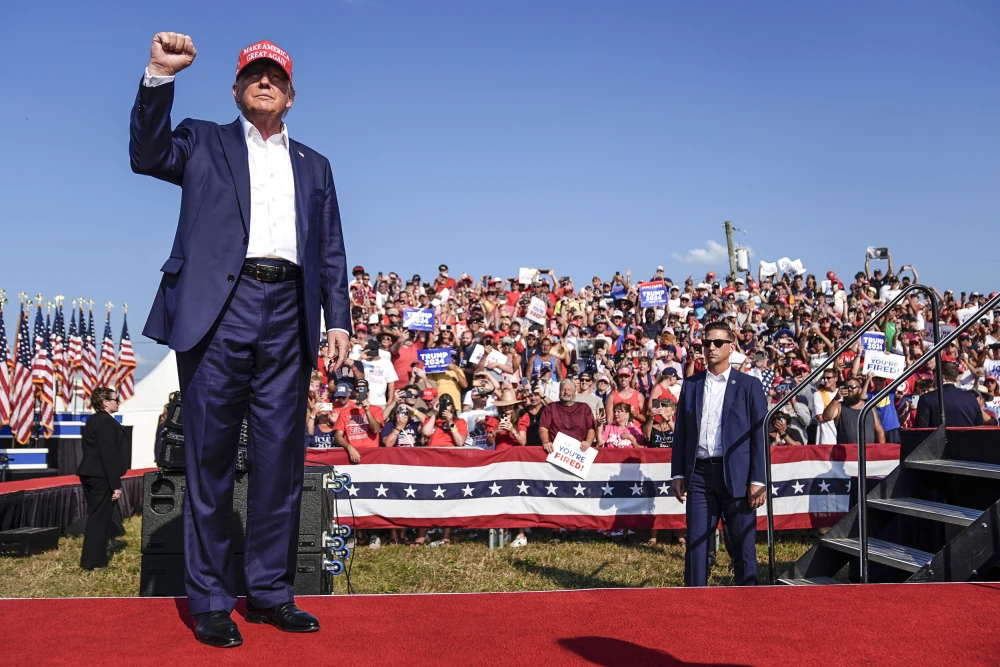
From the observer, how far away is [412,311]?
1451cm

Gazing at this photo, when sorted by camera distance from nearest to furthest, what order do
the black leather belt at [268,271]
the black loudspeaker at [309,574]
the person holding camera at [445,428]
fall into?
the black leather belt at [268,271], the black loudspeaker at [309,574], the person holding camera at [445,428]

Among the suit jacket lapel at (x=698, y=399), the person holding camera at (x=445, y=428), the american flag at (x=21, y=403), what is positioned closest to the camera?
the suit jacket lapel at (x=698, y=399)

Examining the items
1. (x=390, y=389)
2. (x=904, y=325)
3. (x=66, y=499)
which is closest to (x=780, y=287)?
(x=904, y=325)

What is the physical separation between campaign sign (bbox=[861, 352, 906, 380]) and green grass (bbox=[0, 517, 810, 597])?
3.01 meters

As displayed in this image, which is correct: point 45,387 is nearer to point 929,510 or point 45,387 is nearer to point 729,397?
point 729,397

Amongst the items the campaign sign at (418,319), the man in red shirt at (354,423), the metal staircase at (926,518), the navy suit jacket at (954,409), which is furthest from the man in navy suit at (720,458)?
the campaign sign at (418,319)

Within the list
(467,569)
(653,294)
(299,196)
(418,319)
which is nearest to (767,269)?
(653,294)

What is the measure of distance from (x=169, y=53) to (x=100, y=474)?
24.5ft

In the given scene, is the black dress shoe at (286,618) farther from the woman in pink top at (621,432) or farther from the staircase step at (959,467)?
the woman in pink top at (621,432)

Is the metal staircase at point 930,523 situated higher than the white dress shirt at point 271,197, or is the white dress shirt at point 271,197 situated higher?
the white dress shirt at point 271,197

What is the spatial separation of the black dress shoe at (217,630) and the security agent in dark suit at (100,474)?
6.87m

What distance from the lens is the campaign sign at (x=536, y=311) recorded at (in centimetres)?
1600

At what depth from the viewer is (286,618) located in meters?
Answer: 3.02

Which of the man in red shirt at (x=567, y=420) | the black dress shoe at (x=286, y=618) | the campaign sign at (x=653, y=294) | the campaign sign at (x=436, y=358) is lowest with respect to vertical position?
the black dress shoe at (x=286, y=618)
